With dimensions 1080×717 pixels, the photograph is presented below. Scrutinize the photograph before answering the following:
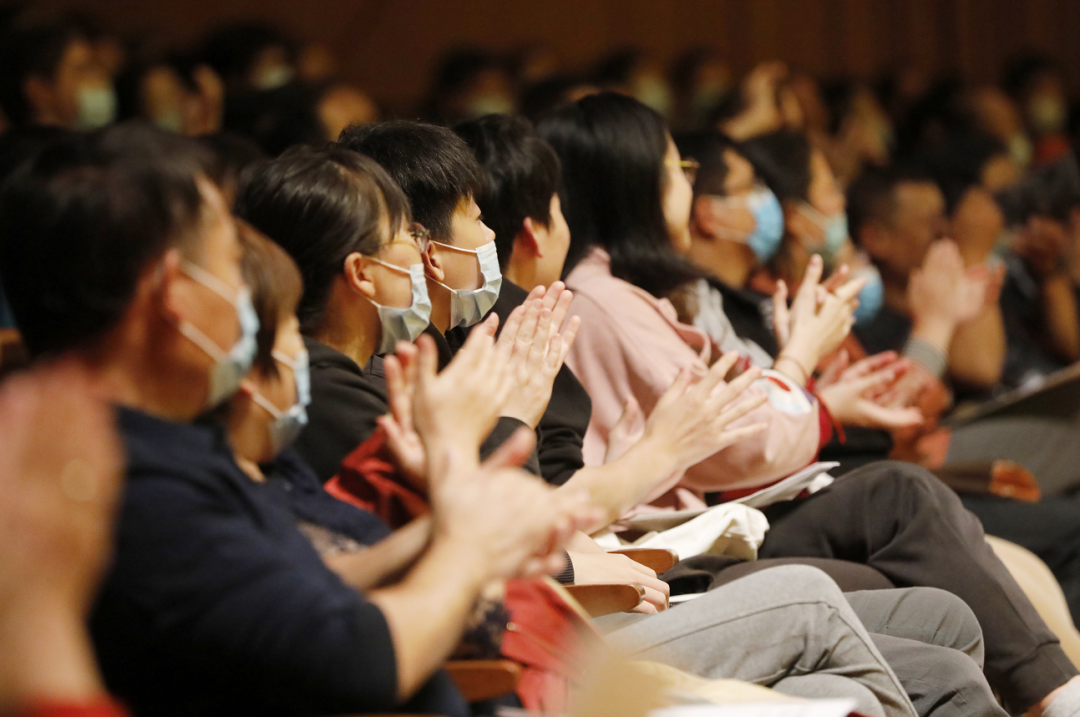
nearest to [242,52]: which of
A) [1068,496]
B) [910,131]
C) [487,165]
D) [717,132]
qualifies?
[717,132]

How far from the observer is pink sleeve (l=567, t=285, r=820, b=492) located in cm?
237

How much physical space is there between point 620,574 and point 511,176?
33.0 inches

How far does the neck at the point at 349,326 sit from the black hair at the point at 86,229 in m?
0.62

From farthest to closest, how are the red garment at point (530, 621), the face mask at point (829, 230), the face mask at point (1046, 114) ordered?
the face mask at point (1046, 114) < the face mask at point (829, 230) < the red garment at point (530, 621)

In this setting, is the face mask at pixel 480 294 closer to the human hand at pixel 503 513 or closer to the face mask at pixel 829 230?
the human hand at pixel 503 513

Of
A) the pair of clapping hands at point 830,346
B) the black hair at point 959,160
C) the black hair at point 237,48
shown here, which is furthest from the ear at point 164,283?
the black hair at point 959,160

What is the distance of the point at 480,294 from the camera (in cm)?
211

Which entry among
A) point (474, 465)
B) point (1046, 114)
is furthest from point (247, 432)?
point (1046, 114)

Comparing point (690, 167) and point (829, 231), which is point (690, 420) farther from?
point (829, 231)

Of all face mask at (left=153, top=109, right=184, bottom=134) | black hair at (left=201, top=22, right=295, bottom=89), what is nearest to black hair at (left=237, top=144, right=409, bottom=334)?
face mask at (left=153, top=109, right=184, bottom=134)

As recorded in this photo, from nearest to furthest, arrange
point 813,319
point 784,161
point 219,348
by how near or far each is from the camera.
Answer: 1. point 219,348
2. point 813,319
3. point 784,161

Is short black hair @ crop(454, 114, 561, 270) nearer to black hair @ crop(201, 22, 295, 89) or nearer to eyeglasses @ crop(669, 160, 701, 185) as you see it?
eyeglasses @ crop(669, 160, 701, 185)

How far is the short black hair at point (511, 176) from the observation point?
7.78 ft

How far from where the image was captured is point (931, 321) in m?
3.46
